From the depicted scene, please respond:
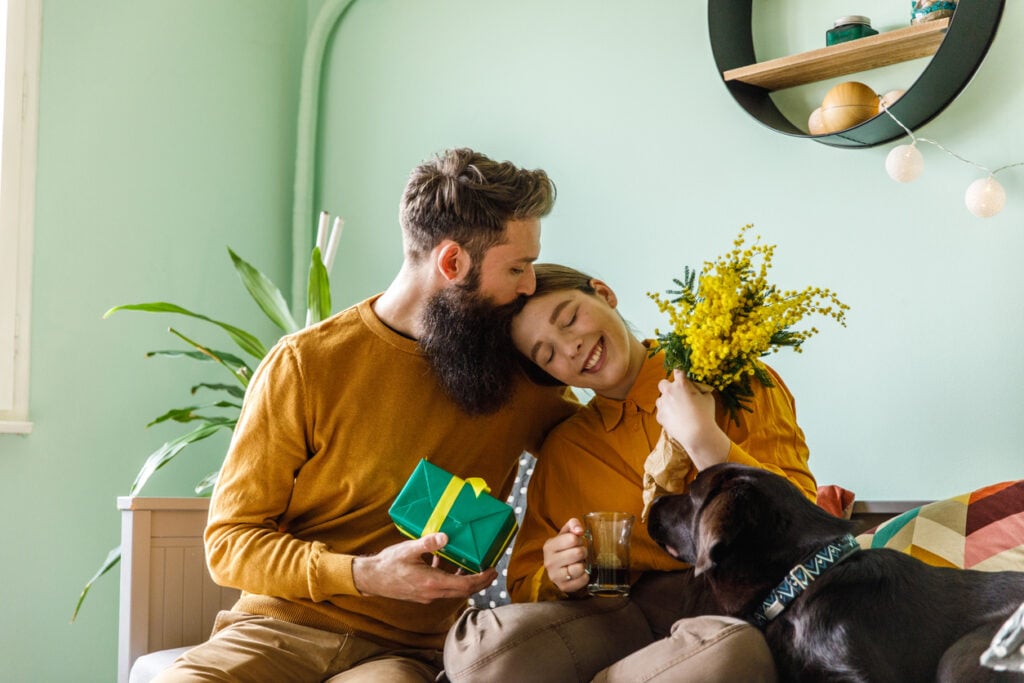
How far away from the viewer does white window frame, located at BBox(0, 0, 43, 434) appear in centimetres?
306

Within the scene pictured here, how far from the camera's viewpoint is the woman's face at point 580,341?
1.94 metres

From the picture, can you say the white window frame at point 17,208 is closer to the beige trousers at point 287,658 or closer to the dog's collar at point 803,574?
the beige trousers at point 287,658

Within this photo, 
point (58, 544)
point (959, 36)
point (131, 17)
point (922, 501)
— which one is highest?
point (131, 17)

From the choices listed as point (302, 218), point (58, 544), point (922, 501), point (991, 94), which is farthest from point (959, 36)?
point (58, 544)

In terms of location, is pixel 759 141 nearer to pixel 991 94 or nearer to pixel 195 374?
pixel 991 94

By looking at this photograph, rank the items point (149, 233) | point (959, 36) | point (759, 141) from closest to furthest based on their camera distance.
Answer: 1. point (959, 36)
2. point (759, 141)
3. point (149, 233)

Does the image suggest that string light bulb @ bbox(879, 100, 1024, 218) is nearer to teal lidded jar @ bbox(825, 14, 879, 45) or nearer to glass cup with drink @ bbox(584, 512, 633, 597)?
teal lidded jar @ bbox(825, 14, 879, 45)

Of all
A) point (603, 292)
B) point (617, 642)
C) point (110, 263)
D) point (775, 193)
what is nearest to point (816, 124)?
point (775, 193)

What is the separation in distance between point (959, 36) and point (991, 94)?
16cm

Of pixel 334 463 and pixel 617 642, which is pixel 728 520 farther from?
pixel 334 463

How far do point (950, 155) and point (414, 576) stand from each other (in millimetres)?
1517


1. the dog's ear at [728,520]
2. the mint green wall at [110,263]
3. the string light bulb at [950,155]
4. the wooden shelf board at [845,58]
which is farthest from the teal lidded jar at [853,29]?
the mint green wall at [110,263]

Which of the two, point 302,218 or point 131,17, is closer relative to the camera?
point 131,17

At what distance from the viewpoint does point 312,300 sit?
3053mm
